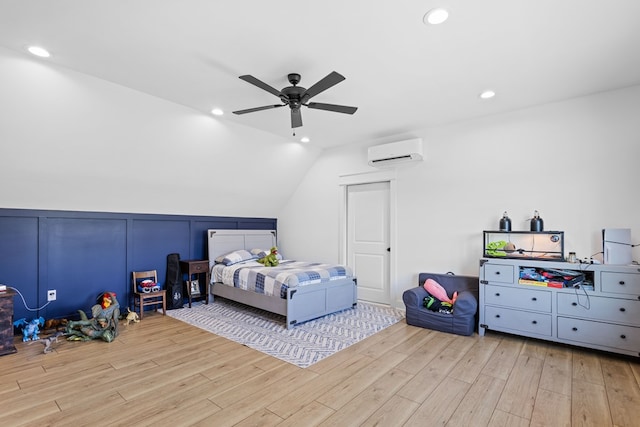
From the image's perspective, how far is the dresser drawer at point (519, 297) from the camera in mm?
3514

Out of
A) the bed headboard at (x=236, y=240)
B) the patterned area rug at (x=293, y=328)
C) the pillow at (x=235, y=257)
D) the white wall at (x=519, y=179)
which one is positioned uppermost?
the white wall at (x=519, y=179)

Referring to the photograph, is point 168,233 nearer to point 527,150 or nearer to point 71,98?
point 71,98

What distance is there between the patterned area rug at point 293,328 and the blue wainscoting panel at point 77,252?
95 centimetres

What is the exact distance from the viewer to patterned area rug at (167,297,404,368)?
338cm

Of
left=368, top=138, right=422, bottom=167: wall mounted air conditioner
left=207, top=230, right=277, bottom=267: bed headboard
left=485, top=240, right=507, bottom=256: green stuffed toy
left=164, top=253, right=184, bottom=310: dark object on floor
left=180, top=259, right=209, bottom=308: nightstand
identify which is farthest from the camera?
left=207, top=230, right=277, bottom=267: bed headboard

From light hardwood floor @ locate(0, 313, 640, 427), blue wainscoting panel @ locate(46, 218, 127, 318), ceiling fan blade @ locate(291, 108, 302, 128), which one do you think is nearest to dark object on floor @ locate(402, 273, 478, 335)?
light hardwood floor @ locate(0, 313, 640, 427)

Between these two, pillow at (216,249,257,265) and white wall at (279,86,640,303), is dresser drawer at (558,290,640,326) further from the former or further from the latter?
pillow at (216,249,257,265)

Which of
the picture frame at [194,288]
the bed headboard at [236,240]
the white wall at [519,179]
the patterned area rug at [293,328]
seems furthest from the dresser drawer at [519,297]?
the picture frame at [194,288]

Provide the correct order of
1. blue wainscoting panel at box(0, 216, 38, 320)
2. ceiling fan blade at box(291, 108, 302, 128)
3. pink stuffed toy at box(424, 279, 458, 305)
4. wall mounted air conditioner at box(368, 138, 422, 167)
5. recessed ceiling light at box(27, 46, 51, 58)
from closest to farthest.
→ recessed ceiling light at box(27, 46, 51, 58)
ceiling fan blade at box(291, 108, 302, 128)
blue wainscoting panel at box(0, 216, 38, 320)
pink stuffed toy at box(424, 279, 458, 305)
wall mounted air conditioner at box(368, 138, 422, 167)

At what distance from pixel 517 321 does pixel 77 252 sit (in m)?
5.59

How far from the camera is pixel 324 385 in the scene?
2643 mm

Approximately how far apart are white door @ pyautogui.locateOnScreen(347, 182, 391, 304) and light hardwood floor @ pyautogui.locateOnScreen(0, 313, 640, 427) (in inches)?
69.8

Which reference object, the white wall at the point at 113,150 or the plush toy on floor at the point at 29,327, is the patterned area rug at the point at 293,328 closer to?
the plush toy on floor at the point at 29,327

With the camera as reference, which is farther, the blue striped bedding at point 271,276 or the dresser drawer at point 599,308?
the blue striped bedding at point 271,276
